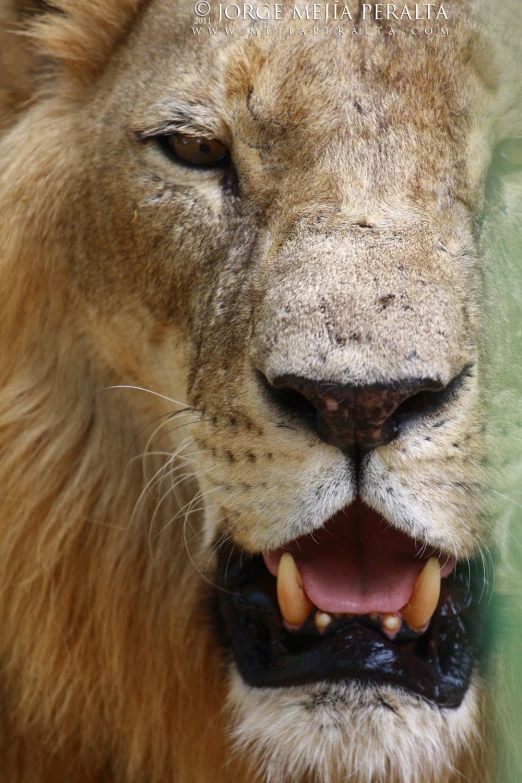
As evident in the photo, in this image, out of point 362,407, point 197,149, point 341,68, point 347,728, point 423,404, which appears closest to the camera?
point 362,407

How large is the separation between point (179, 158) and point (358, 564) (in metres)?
1.12

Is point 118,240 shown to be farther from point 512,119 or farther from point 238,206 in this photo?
point 512,119

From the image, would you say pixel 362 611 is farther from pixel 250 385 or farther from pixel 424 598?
pixel 250 385

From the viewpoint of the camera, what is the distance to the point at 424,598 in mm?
2225

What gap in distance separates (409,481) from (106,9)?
1709mm

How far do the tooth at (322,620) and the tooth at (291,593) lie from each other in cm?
2

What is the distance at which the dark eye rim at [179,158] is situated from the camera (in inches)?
102

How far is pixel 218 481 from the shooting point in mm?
2350

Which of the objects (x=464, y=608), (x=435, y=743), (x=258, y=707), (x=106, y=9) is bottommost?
(x=258, y=707)

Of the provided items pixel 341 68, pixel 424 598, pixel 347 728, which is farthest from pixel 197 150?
pixel 347 728

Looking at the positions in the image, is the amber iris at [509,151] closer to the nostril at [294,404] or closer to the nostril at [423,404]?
the nostril at [423,404]

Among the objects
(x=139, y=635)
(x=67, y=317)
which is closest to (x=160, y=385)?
(x=67, y=317)

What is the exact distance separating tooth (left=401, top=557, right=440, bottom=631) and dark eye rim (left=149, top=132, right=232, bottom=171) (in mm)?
1118

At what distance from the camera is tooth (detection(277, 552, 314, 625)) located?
2217 mm
